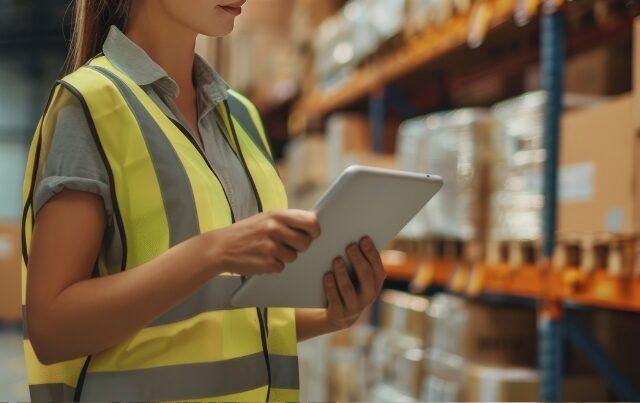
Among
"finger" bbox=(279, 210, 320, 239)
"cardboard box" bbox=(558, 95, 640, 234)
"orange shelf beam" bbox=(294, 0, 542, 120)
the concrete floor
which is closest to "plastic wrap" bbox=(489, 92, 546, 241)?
"cardboard box" bbox=(558, 95, 640, 234)

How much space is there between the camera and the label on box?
2844mm

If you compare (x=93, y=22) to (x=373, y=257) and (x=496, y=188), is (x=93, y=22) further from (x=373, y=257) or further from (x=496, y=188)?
(x=496, y=188)

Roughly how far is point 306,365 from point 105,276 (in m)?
4.54

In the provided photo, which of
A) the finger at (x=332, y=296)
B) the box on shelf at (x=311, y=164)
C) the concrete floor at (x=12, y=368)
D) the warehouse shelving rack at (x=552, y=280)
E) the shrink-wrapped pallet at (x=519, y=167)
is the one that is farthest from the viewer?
the concrete floor at (x=12, y=368)

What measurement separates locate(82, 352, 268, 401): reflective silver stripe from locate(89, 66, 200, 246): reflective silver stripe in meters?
0.19

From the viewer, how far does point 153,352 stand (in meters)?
1.28

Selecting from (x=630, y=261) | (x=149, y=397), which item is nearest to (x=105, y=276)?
(x=149, y=397)

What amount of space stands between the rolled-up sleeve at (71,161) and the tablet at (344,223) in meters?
0.27

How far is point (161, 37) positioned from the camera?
4.78 ft

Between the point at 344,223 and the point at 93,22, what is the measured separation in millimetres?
597

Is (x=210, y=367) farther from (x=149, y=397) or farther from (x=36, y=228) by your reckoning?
(x=36, y=228)

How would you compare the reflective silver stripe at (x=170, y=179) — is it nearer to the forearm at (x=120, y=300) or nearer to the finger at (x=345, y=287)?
the forearm at (x=120, y=300)

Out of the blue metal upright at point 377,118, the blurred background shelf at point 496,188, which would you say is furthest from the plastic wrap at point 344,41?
the blue metal upright at point 377,118

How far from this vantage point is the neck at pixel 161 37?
1447 millimetres
